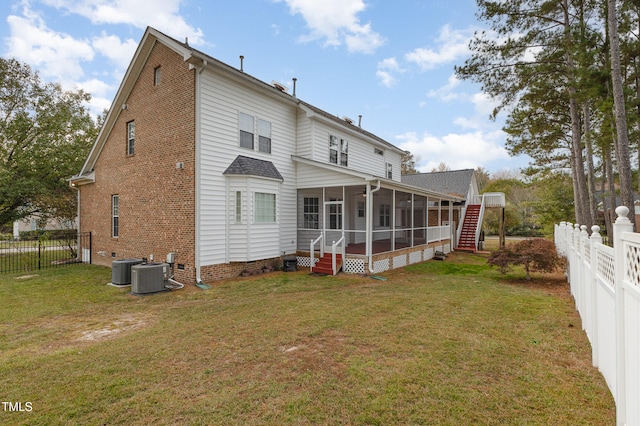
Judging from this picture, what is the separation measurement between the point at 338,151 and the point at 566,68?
9542 millimetres

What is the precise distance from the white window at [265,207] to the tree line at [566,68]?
29.9ft

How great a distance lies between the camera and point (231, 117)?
1121 centimetres

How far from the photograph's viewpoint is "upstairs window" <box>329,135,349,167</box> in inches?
593

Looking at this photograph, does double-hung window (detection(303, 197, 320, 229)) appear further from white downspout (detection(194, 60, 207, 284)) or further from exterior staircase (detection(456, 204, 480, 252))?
exterior staircase (detection(456, 204, 480, 252))

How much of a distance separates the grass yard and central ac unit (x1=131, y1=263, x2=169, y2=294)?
0.44 m

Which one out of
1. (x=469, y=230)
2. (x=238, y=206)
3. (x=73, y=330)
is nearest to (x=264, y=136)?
(x=238, y=206)

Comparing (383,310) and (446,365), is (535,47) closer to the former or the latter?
(383,310)

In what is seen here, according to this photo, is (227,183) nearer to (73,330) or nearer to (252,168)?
(252,168)

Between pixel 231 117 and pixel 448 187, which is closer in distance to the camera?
pixel 231 117

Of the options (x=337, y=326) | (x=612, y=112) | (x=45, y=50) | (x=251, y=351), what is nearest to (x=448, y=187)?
(x=612, y=112)

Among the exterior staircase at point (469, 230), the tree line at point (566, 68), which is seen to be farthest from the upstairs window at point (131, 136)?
the exterior staircase at point (469, 230)

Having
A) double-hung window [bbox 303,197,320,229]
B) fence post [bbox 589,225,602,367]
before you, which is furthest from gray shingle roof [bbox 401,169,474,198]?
fence post [bbox 589,225,602,367]

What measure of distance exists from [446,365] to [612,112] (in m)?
10.1

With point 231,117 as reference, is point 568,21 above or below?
above
